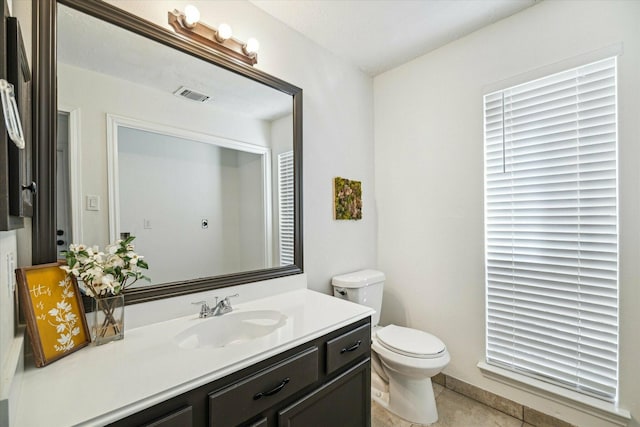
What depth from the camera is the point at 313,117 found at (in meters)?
1.97

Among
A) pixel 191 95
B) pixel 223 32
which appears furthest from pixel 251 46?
pixel 191 95

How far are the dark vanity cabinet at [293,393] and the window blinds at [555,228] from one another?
3.36ft

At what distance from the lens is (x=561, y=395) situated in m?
1.59

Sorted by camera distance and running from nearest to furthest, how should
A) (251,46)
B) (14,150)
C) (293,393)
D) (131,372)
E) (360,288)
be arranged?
1. (14,150)
2. (131,372)
3. (293,393)
4. (251,46)
5. (360,288)

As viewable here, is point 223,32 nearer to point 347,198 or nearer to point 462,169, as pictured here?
point 347,198

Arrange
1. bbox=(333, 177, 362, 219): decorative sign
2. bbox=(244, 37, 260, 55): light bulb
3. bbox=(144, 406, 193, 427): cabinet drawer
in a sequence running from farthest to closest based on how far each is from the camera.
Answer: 1. bbox=(333, 177, 362, 219): decorative sign
2. bbox=(244, 37, 260, 55): light bulb
3. bbox=(144, 406, 193, 427): cabinet drawer

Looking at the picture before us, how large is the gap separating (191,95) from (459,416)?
7.85ft

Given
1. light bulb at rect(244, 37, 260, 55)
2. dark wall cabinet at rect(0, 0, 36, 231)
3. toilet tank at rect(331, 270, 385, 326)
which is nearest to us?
dark wall cabinet at rect(0, 0, 36, 231)

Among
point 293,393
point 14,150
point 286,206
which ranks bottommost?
point 293,393

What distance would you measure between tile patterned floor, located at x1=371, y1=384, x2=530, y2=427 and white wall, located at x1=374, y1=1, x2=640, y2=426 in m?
0.13

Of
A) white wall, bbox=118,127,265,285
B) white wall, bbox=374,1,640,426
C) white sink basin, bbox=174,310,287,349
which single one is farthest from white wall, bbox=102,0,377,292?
white sink basin, bbox=174,310,287,349

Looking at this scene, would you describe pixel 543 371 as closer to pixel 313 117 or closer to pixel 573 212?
pixel 573 212

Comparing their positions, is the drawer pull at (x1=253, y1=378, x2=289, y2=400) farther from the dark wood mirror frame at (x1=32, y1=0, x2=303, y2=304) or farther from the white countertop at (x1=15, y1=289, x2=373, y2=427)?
the dark wood mirror frame at (x1=32, y1=0, x2=303, y2=304)

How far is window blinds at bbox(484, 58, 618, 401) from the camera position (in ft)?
4.88
